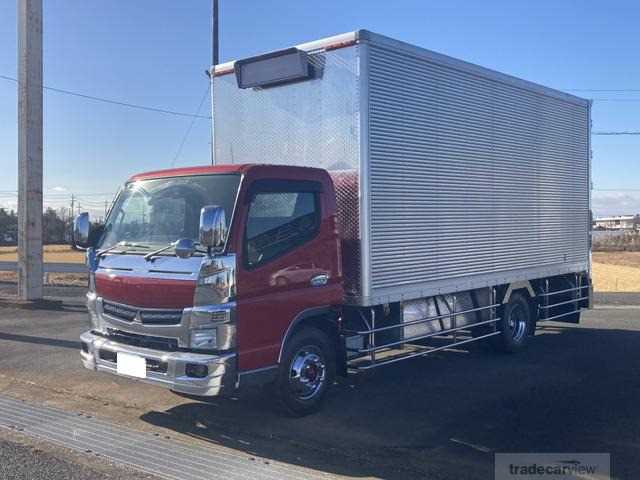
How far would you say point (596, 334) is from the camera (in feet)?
39.1

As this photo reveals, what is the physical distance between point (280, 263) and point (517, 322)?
210 inches

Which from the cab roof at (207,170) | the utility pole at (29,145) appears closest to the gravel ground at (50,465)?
the cab roof at (207,170)

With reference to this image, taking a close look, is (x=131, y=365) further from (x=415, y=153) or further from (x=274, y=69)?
(x=415, y=153)

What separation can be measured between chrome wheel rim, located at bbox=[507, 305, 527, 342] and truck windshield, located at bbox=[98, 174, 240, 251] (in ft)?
18.3

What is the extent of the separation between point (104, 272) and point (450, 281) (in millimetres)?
4230

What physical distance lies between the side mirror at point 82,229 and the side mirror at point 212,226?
1912 millimetres

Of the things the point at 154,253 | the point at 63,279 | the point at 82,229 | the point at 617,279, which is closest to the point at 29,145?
the point at 63,279

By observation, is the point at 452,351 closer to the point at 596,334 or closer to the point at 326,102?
the point at 596,334

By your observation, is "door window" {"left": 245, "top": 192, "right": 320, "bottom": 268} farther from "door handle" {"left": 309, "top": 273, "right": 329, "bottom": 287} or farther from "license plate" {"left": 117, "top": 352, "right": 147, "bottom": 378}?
"license plate" {"left": 117, "top": 352, "right": 147, "bottom": 378}

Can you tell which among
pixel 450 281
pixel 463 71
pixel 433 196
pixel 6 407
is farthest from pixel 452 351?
pixel 6 407

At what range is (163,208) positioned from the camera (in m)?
6.48

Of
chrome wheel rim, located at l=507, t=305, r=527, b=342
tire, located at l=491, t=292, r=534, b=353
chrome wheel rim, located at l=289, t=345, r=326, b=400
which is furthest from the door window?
chrome wheel rim, located at l=507, t=305, r=527, b=342

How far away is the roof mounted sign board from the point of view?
7324mm

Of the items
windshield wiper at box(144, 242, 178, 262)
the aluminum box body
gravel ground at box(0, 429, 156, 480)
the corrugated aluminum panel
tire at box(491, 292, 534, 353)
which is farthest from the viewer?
tire at box(491, 292, 534, 353)
